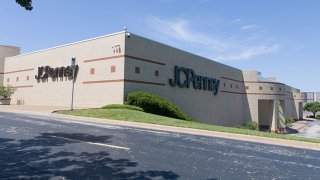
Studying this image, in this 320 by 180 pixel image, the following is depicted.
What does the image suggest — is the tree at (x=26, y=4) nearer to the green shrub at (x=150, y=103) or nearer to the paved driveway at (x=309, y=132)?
the green shrub at (x=150, y=103)

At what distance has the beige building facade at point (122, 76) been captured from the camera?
27.2m

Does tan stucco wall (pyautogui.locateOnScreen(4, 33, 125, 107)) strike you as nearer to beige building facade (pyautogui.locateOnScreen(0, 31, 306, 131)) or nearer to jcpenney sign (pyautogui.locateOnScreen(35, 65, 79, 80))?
beige building facade (pyautogui.locateOnScreen(0, 31, 306, 131))

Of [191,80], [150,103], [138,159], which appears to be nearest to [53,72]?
[150,103]

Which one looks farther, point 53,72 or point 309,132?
point 309,132

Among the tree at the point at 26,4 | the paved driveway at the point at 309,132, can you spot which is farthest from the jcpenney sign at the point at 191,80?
the tree at the point at 26,4

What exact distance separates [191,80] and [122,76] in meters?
11.2

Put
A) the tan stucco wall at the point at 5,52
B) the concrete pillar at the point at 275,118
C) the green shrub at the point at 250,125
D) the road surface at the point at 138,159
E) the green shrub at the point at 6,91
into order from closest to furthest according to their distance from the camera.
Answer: the road surface at the point at 138,159
the green shrub at the point at 6,91
the tan stucco wall at the point at 5,52
the green shrub at the point at 250,125
the concrete pillar at the point at 275,118

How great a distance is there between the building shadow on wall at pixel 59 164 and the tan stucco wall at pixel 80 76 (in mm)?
17275

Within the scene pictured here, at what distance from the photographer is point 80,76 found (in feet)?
98.6

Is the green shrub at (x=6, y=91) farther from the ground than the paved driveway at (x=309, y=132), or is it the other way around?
the green shrub at (x=6, y=91)

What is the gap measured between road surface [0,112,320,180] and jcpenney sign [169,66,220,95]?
68.5 feet

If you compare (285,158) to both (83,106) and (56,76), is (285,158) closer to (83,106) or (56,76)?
(83,106)

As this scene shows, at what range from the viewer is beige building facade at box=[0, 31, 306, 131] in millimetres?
27219

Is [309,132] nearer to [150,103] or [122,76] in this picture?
[150,103]
